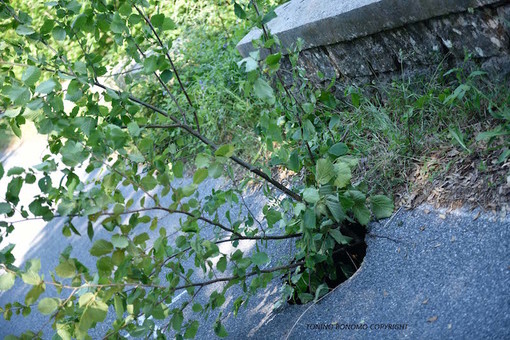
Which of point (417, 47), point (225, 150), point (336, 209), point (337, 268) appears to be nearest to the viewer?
point (225, 150)

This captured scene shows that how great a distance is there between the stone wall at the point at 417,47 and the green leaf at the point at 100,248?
2022mm

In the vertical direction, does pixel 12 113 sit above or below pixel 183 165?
above

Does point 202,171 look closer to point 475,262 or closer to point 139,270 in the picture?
point 139,270

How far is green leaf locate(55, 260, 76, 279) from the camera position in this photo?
96.4 inches

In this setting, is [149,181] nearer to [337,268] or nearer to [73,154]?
[73,154]

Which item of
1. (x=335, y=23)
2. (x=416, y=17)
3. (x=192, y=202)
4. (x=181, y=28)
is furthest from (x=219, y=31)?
(x=192, y=202)

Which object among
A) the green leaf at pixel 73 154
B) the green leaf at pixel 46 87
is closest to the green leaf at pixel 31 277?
the green leaf at pixel 73 154

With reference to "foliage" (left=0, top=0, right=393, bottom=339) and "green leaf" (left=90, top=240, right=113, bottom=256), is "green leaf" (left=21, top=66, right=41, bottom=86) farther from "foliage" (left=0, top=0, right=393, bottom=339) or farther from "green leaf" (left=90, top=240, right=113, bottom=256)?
"green leaf" (left=90, top=240, right=113, bottom=256)

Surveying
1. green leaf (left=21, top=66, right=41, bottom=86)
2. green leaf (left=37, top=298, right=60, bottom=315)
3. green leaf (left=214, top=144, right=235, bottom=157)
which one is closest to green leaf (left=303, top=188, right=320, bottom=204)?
green leaf (left=214, top=144, right=235, bottom=157)

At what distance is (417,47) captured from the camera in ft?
11.7

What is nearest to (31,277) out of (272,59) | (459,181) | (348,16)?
(272,59)

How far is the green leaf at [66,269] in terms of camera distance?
2449mm

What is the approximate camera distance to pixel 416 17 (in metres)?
3.37

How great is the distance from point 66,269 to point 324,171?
46.1 inches
